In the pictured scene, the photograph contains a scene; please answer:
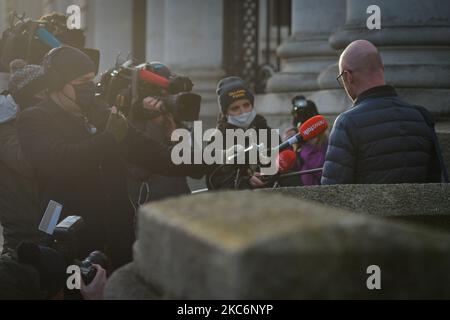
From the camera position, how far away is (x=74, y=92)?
533cm

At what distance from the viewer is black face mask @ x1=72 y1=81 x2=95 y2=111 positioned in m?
5.34

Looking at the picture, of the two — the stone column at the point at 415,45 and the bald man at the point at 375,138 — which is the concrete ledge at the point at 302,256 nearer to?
the bald man at the point at 375,138

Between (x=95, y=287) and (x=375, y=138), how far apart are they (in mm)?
1605

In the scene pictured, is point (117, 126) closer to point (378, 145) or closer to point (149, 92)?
point (149, 92)

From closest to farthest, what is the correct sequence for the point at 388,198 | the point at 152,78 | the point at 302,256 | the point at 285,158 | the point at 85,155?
the point at 302,256
the point at 388,198
the point at 85,155
the point at 285,158
the point at 152,78

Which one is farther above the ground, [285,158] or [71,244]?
[285,158]

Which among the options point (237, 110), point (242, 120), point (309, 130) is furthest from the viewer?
point (237, 110)

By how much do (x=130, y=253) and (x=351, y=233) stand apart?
3150 millimetres

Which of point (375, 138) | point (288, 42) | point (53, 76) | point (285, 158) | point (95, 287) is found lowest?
point (95, 287)

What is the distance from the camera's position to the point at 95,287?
424cm

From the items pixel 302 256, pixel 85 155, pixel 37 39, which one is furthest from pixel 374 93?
pixel 302 256

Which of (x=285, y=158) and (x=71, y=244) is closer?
(x=71, y=244)

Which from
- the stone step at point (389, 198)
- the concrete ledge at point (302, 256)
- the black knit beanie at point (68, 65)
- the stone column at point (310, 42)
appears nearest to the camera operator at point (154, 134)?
the black knit beanie at point (68, 65)
